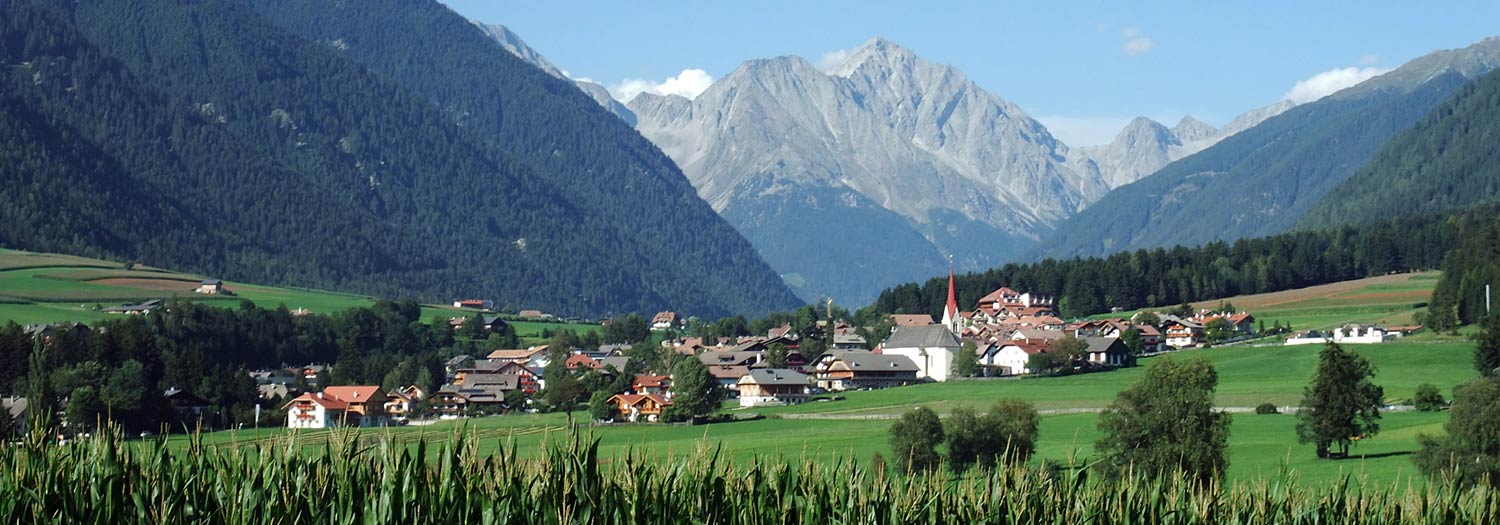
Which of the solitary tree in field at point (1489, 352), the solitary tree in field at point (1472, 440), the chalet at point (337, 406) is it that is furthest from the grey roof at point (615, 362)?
the solitary tree in field at point (1472, 440)

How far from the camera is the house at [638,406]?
11444 centimetres

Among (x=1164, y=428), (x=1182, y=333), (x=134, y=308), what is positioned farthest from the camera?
(x=134, y=308)

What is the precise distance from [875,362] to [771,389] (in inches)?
789

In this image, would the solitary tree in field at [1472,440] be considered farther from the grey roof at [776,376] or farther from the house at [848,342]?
the house at [848,342]

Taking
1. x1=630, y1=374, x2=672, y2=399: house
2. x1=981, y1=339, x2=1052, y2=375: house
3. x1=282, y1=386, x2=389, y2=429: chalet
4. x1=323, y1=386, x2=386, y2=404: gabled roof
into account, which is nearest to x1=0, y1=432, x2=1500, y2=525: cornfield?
x1=282, y1=386, x2=389, y2=429: chalet

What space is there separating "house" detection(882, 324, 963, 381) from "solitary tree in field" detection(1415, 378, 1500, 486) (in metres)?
90.2

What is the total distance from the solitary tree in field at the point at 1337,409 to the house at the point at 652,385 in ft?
191

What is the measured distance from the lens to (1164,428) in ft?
214

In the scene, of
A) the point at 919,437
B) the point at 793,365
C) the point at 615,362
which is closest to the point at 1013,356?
the point at 793,365

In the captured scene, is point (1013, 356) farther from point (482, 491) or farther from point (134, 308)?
point (482, 491)

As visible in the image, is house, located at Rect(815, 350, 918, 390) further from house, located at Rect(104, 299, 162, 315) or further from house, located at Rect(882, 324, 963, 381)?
house, located at Rect(104, 299, 162, 315)

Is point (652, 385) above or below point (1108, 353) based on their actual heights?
below

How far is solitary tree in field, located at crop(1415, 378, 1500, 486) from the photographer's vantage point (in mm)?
56969

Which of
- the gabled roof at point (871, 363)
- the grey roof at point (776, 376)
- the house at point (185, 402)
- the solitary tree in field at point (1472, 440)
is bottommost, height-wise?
the solitary tree in field at point (1472, 440)
